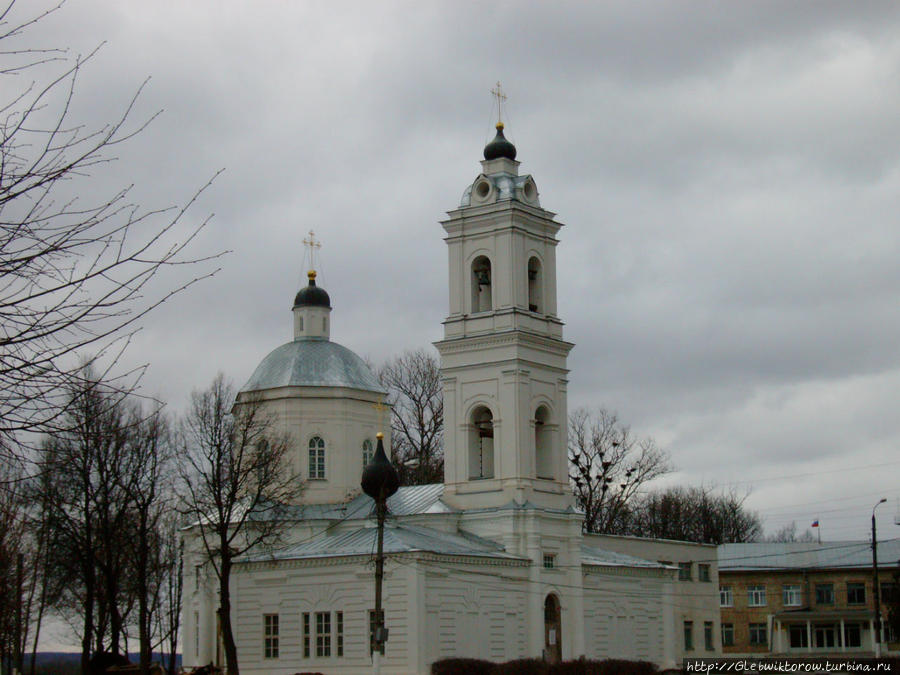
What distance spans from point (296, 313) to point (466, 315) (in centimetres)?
966

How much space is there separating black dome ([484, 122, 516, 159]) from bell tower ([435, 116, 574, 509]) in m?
0.04

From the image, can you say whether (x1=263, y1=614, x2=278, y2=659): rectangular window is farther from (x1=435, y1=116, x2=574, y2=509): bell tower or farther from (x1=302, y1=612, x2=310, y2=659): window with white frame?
(x1=435, y1=116, x2=574, y2=509): bell tower

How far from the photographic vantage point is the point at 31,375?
403 inches

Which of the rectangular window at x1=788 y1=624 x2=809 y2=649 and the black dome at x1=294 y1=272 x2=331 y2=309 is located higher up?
the black dome at x1=294 y1=272 x2=331 y2=309

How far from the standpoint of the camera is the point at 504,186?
48.2 m

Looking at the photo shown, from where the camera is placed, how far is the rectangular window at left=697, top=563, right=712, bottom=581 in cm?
5886

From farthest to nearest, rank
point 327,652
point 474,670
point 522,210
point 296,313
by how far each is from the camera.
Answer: point 296,313
point 522,210
point 327,652
point 474,670

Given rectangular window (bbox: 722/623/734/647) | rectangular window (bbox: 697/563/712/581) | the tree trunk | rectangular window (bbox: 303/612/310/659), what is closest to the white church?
rectangular window (bbox: 303/612/310/659)

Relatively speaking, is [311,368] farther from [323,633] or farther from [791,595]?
[791,595]

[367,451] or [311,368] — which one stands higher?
[311,368]

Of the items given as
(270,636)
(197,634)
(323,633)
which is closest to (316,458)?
(197,634)

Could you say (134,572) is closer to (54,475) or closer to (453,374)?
(54,475)

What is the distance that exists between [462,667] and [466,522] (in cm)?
835

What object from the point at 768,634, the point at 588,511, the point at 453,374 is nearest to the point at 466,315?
the point at 453,374
